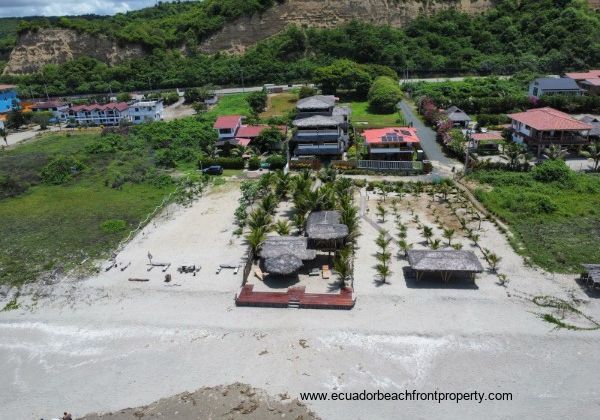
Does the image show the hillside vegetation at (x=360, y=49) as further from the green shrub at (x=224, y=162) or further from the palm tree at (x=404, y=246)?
the palm tree at (x=404, y=246)

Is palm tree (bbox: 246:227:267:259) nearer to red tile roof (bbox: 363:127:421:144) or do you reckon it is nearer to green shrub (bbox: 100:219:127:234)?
green shrub (bbox: 100:219:127:234)

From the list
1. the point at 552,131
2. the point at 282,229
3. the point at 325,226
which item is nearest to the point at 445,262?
the point at 325,226

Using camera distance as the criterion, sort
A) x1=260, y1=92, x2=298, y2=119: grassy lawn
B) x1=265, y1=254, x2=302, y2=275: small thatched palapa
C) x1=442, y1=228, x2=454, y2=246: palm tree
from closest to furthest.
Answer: x1=265, y1=254, x2=302, y2=275: small thatched palapa
x1=442, y1=228, x2=454, y2=246: palm tree
x1=260, y1=92, x2=298, y2=119: grassy lawn

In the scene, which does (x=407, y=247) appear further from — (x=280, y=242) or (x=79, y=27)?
(x=79, y=27)

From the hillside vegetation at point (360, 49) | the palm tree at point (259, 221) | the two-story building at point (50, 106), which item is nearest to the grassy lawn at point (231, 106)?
the hillside vegetation at point (360, 49)

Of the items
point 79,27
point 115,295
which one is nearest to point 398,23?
point 79,27

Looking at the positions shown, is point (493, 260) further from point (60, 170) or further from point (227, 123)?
point (60, 170)

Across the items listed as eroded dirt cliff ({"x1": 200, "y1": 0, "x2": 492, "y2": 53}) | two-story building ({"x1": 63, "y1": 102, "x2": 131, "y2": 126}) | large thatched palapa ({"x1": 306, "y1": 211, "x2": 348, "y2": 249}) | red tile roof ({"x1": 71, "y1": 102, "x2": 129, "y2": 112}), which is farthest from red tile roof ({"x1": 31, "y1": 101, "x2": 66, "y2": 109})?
large thatched palapa ({"x1": 306, "y1": 211, "x2": 348, "y2": 249})
